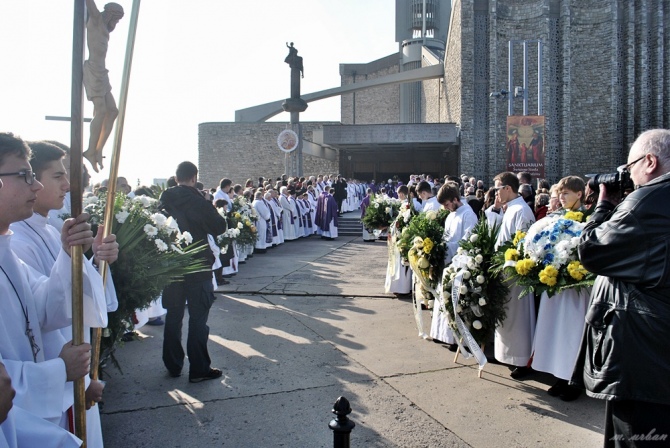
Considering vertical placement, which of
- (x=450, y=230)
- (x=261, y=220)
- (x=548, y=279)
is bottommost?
(x=548, y=279)

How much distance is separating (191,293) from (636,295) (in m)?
4.05

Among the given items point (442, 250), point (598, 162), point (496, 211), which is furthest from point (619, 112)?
point (442, 250)

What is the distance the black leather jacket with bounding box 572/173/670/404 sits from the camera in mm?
2600

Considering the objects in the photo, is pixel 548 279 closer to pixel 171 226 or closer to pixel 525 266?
pixel 525 266

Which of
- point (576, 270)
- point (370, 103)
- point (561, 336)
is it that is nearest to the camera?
point (576, 270)

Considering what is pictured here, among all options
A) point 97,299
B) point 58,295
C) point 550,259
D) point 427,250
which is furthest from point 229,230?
point 58,295

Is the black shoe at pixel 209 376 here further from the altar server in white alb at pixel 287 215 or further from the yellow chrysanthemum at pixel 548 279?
the altar server in white alb at pixel 287 215

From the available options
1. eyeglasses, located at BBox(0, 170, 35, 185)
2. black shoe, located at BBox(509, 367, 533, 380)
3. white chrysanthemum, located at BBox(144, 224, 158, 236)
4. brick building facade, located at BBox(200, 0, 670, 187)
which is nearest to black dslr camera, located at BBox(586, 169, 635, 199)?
eyeglasses, located at BBox(0, 170, 35, 185)

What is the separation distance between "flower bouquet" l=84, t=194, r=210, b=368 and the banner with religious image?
52.2ft

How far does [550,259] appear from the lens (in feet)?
16.2

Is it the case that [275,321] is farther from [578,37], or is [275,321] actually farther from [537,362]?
[578,37]

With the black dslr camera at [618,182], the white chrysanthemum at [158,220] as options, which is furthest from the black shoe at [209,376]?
the black dslr camera at [618,182]

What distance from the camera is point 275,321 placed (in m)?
7.89

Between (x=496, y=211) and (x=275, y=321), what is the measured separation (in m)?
3.78
